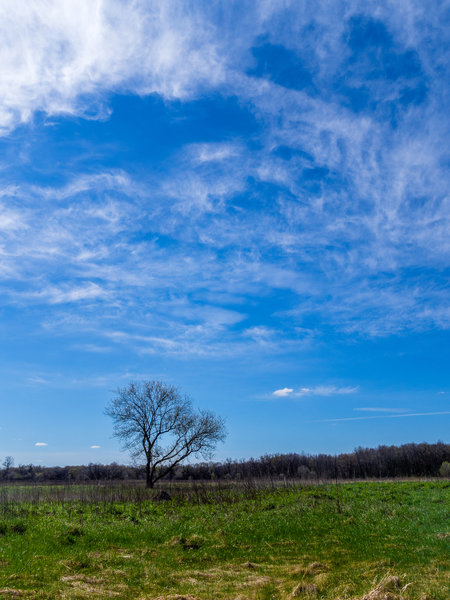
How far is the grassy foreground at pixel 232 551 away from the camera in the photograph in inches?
392

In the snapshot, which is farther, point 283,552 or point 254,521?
point 254,521

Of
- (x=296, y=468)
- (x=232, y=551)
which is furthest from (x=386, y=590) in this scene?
(x=296, y=468)

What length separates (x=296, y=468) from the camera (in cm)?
8156

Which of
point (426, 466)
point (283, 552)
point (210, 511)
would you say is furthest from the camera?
point (426, 466)

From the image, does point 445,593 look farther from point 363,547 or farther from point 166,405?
point 166,405

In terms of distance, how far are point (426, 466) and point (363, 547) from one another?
75.8m

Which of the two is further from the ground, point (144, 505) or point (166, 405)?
point (166, 405)

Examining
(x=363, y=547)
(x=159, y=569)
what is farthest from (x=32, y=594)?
(x=363, y=547)

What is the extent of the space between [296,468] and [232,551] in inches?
2825

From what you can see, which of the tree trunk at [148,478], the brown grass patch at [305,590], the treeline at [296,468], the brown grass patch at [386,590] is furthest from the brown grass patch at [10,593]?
the treeline at [296,468]

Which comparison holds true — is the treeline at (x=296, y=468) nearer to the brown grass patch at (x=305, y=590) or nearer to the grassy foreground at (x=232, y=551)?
the grassy foreground at (x=232, y=551)

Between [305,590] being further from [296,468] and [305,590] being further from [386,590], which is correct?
[296,468]

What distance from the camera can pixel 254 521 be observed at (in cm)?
2077

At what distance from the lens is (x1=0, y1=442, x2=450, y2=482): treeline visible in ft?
222
